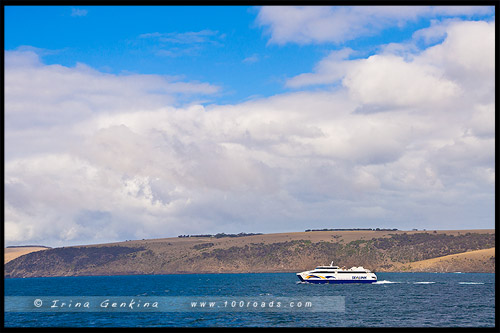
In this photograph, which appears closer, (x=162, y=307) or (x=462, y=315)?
(x=462, y=315)

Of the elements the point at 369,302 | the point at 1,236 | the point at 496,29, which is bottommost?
the point at 369,302

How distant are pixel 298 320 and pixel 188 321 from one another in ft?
58.5

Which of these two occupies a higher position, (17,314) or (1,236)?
(1,236)

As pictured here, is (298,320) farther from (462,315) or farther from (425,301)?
(425,301)

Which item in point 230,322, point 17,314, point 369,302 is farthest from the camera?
point 369,302

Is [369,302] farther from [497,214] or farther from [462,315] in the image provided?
[497,214]

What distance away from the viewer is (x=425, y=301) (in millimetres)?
126188

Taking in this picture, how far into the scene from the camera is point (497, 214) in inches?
1267

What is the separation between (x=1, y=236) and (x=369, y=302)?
106 meters
